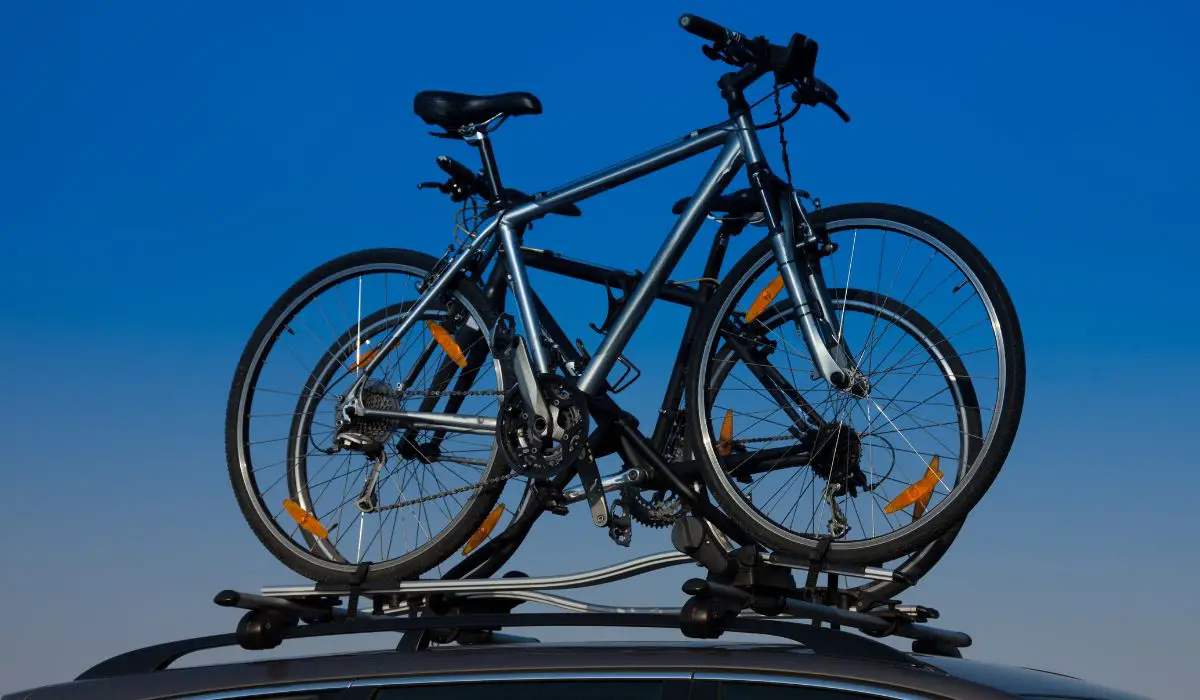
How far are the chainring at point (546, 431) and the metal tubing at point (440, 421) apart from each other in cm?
19

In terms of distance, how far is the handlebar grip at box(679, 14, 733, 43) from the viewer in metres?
5.43

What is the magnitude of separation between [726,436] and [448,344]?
118 centimetres

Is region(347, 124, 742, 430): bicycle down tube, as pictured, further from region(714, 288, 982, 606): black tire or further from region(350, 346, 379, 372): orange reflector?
region(714, 288, 982, 606): black tire

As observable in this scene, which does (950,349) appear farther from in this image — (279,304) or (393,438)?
(279,304)

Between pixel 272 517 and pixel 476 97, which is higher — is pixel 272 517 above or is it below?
below

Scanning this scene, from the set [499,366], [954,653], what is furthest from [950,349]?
[499,366]

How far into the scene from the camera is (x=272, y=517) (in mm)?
5980

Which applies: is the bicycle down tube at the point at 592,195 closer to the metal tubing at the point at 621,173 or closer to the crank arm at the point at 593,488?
the metal tubing at the point at 621,173

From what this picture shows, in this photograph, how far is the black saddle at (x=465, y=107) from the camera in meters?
5.93

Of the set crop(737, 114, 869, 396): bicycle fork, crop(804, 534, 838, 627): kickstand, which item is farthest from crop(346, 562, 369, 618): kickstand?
crop(737, 114, 869, 396): bicycle fork

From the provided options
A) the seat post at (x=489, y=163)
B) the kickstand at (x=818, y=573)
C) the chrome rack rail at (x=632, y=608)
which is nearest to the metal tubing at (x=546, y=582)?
the chrome rack rail at (x=632, y=608)

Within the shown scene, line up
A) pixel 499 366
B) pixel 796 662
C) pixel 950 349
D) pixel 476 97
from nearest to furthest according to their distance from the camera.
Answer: pixel 796 662 < pixel 950 349 < pixel 499 366 < pixel 476 97

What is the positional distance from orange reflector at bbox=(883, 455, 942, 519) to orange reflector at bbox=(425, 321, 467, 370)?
68.5 inches

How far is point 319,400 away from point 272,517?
481mm
